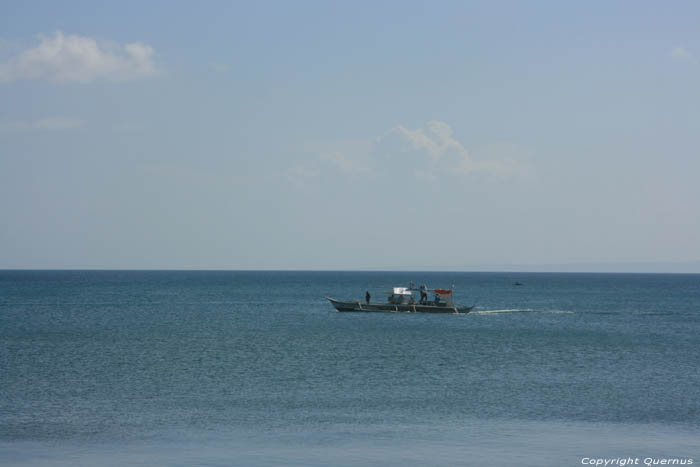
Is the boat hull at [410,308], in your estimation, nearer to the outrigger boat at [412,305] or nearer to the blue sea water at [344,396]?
the outrigger boat at [412,305]

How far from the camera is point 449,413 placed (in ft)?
113

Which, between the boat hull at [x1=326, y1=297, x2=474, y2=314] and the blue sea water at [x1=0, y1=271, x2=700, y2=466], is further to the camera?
the boat hull at [x1=326, y1=297, x2=474, y2=314]

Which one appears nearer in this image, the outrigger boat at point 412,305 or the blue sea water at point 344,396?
the blue sea water at point 344,396

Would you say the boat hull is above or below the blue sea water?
above

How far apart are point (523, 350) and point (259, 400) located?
87.7 feet

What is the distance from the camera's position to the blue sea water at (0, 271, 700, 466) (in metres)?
27.8

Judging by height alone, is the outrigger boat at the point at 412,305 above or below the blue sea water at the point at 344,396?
above

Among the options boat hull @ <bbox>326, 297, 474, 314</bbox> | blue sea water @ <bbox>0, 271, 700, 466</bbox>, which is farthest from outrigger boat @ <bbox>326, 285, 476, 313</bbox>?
blue sea water @ <bbox>0, 271, 700, 466</bbox>

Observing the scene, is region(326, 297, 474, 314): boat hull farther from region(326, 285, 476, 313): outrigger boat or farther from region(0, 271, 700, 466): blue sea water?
region(0, 271, 700, 466): blue sea water

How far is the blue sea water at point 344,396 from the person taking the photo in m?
27.8

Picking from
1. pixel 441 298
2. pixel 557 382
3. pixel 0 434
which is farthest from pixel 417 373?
pixel 441 298

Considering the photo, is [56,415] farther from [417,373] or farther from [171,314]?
[171,314]

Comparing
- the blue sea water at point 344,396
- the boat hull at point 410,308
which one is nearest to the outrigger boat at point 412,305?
the boat hull at point 410,308

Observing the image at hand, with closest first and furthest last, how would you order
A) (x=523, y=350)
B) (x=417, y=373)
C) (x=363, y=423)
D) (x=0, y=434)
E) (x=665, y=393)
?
(x=0, y=434) < (x=363, y=423) < (x=665, y=393) < (x=417, y=373) < (x=523, y=350)
